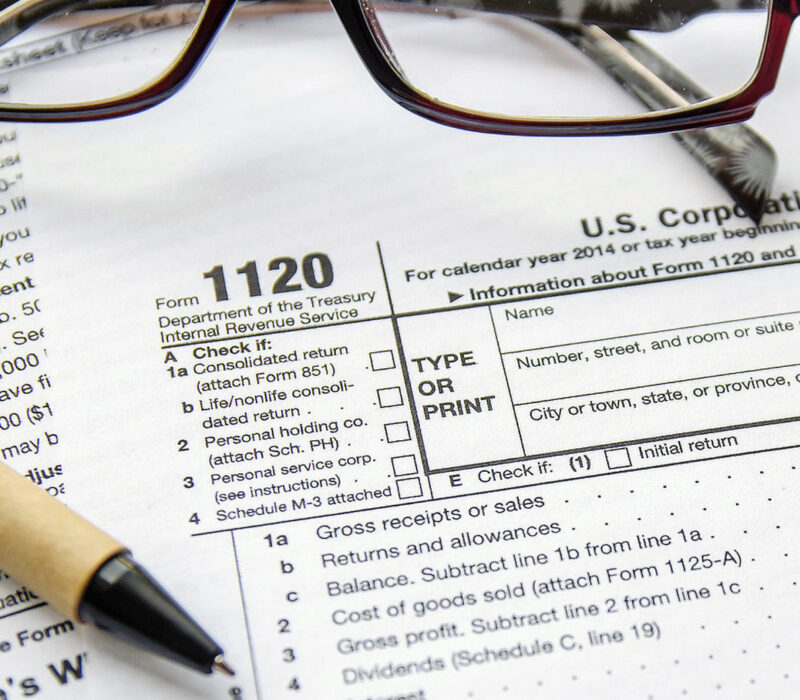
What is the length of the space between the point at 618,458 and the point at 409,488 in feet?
0.30

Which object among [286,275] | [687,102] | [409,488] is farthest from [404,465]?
[687,102]

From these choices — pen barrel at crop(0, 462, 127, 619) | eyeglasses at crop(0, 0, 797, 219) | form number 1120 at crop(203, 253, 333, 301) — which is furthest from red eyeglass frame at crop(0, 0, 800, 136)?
pen barrel at crop(0, 462, 127, 619)

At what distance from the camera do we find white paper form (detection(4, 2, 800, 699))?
32 centimetres

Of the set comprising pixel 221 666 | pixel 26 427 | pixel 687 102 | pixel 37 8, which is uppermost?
pixel 37 8

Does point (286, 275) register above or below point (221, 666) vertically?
above

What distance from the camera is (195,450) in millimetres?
367

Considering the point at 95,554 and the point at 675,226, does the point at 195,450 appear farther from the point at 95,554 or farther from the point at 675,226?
the point at 675,226

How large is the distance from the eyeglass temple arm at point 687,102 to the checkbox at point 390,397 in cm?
21

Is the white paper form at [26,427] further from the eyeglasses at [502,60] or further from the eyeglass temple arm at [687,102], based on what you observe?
the eyeglass temple arm at [687,102]

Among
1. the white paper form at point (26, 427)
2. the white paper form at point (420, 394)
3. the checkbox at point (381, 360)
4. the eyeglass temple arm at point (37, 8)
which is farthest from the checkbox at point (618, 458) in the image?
the eyeglass temple arm at point (37, 8)

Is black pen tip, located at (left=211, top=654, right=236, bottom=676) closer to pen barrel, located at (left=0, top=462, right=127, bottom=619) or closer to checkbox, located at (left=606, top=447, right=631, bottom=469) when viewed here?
pen barrel, located at (left=0, top=462, right=127, bottom=619)

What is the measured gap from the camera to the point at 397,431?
0.37 m

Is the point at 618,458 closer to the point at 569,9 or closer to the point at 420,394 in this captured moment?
the point at 420,394

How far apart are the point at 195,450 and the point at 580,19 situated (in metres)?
0.34
